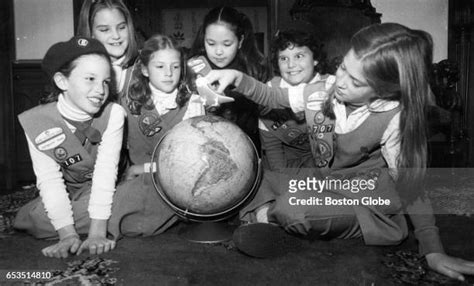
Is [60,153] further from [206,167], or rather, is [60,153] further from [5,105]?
[5,105]

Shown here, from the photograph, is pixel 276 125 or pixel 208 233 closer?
pixel 208 233

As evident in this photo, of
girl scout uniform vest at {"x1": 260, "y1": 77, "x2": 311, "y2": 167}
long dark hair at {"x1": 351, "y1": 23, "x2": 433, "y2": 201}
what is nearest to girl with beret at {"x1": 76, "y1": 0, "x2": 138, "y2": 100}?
girl scout uniform vest at {"x1": 260, "y1": 77, "x2": 311, "y2": 167}

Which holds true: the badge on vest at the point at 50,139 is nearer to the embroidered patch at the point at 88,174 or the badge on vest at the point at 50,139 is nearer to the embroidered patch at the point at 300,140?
the embroidered patch at the point at 88,174

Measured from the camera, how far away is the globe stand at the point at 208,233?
111 inches

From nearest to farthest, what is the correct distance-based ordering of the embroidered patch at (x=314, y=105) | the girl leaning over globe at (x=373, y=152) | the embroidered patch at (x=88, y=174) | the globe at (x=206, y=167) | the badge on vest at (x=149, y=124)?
the globe at (x=206, y=167), the girl leaning over globe at (x=373, y=152), the embroidered patch at (x=88, y=174), the embroidered patch at (x=314, y=105), the badge on vest at (x=149, y=124)

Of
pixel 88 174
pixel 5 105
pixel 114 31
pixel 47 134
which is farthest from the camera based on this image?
pixel 5 105

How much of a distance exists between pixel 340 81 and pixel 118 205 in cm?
158

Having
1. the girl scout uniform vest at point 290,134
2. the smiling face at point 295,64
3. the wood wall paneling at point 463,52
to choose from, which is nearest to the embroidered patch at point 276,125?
the girl scout uniform vest at point 290,134

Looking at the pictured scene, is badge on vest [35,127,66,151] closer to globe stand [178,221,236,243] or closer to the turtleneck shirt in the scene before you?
the turtleneck shirt

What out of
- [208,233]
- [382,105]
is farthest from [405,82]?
[208,233]

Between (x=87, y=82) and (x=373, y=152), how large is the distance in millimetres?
1830

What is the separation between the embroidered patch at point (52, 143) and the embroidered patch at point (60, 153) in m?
0.03

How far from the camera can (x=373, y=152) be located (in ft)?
9.43

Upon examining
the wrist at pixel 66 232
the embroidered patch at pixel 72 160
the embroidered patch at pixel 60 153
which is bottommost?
the wrist at pixel 66 232
